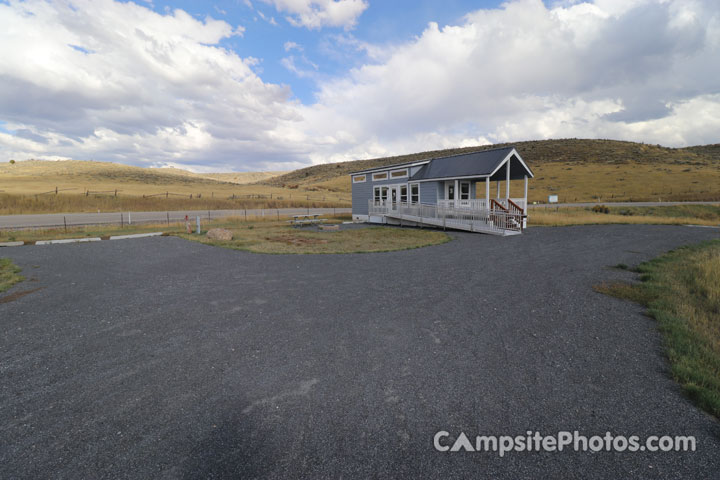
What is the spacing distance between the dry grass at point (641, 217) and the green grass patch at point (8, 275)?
24153 mm

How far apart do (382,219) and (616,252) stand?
14997 mm

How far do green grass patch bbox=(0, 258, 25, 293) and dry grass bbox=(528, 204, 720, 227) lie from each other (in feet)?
79.2

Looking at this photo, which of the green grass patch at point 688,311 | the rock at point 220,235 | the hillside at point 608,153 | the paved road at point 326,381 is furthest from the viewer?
the hillside at point 608,153

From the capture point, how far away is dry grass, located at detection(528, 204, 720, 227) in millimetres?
21266

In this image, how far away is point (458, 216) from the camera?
18.8 meters

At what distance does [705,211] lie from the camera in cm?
2698

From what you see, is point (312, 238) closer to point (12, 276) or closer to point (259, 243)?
point (259, 243)

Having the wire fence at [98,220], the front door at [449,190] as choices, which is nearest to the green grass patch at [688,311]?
the front door at [449,190]

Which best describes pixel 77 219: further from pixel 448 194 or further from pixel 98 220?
pixel 448 194

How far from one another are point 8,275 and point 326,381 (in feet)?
31.4

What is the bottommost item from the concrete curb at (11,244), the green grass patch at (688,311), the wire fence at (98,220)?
the green grass patch at (688,311)

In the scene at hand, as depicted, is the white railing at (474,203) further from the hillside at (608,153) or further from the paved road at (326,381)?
the hillside at (608,153)

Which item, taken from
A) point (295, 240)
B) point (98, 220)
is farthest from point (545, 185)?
point (98, 220)

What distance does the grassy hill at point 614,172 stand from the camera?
43938 mm
